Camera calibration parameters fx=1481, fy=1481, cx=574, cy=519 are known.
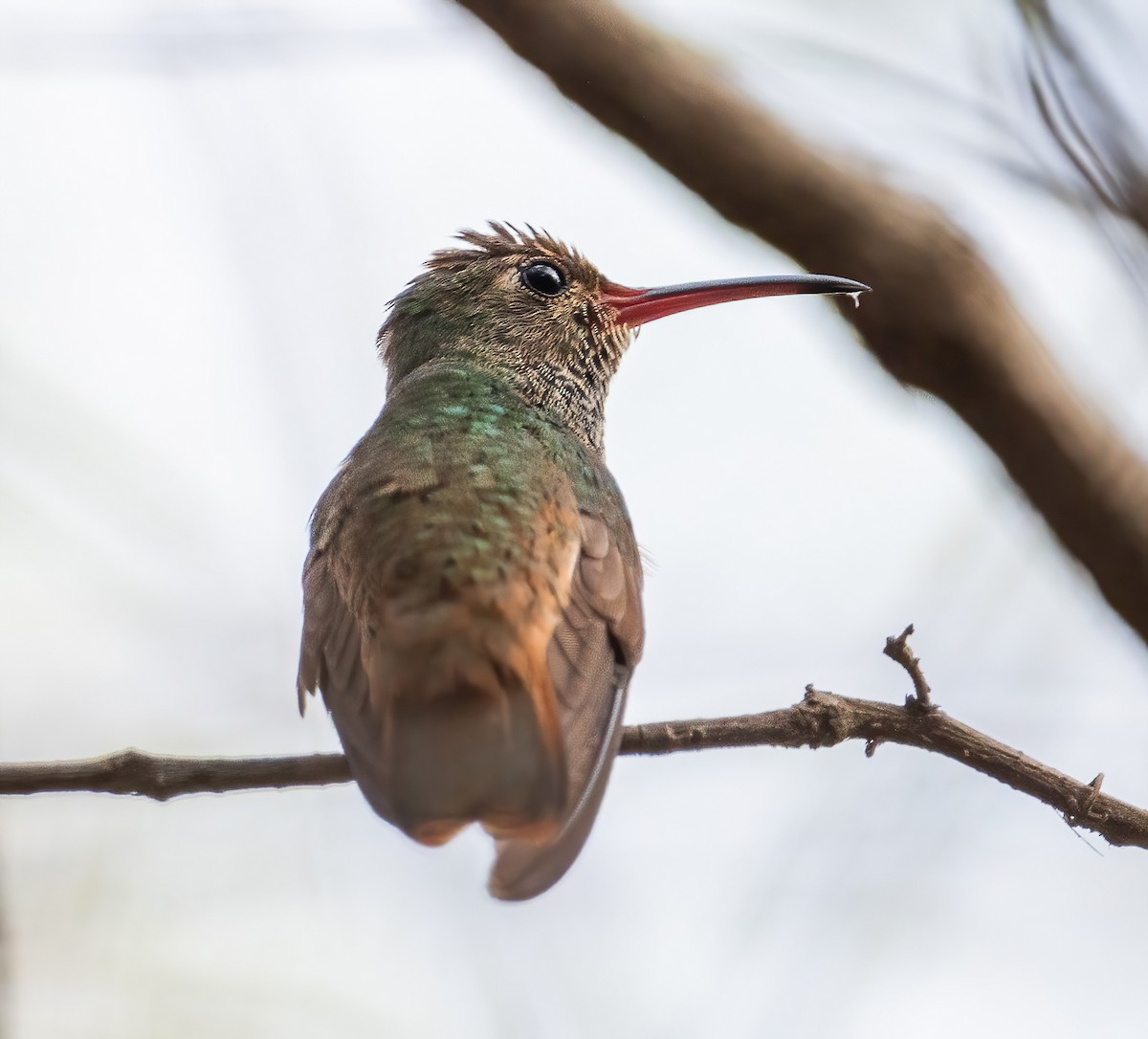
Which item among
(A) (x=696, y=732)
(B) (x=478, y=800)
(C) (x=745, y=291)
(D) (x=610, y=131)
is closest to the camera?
(B) (x=478, y=800)

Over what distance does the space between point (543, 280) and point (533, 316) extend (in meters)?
0.21

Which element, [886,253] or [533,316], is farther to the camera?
[533,316]

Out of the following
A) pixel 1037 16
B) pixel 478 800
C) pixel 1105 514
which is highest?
pixel 1037 16

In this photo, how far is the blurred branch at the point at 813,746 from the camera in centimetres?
340

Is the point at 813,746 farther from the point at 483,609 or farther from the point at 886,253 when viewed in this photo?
the point at 886,253

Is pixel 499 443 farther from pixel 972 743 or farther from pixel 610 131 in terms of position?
pixel 972 743

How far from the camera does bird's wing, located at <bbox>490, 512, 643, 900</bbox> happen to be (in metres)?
3.28

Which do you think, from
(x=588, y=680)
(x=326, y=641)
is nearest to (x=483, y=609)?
(x=588, y=680)

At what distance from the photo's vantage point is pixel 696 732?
3643 millimetres

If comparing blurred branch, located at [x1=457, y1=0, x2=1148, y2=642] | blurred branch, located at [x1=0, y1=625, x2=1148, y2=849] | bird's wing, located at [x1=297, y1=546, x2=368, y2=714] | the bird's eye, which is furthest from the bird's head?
blurred branch, located at [x1=0, y1=625, x2=1148, y2=849]

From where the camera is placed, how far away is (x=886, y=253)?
448 cm

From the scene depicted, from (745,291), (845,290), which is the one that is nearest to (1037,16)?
(845,290)

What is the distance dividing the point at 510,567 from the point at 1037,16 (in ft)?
6.48

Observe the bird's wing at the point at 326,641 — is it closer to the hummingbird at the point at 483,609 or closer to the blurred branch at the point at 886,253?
the hummingbird at the point at 483,609
